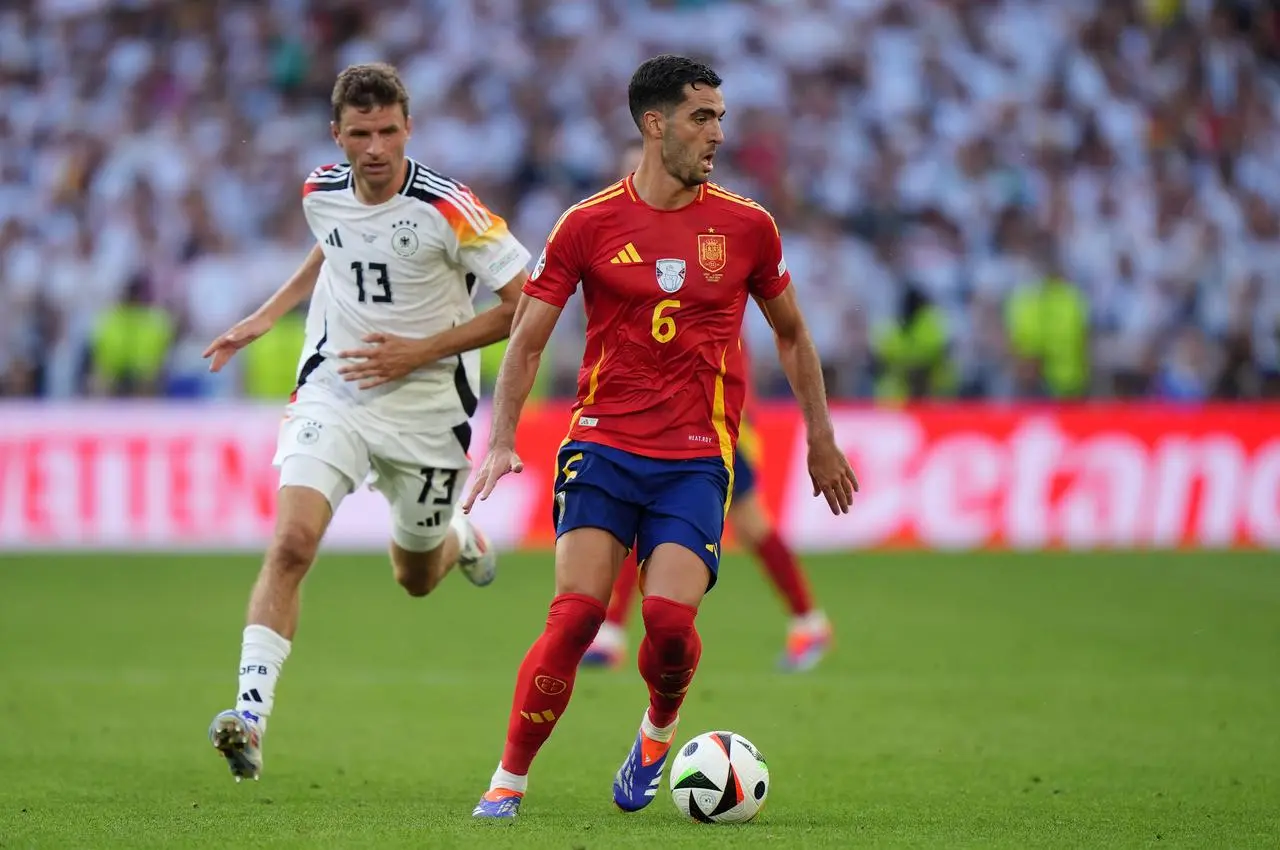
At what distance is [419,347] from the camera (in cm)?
764

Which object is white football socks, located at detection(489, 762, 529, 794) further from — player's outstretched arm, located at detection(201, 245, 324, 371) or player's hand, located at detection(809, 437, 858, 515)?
player's outstretched arm, located at detection(201, 245, 324, 371)

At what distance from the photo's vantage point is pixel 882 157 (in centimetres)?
2131

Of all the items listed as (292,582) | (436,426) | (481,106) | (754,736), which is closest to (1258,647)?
A: (754,736)

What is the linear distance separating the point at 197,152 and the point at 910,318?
26.4 feet

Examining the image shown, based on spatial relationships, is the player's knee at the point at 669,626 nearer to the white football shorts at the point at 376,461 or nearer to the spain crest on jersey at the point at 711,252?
the spain crest on jersey at the point at 711,252

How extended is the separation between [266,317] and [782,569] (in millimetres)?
4218

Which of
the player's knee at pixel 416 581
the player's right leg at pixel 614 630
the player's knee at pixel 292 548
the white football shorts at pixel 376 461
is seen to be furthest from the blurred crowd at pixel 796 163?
the player's knee at pixel 292 548

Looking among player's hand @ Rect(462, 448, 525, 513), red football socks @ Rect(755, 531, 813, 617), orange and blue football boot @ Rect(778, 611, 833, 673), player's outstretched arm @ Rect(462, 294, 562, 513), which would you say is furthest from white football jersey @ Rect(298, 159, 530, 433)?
orange and blue football boot @ Rect(778, 611, 833, 673)

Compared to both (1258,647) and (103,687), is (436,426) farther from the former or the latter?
(1258,647)

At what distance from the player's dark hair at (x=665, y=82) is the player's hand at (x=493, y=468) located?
4.05 ft

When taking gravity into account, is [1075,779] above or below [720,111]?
below

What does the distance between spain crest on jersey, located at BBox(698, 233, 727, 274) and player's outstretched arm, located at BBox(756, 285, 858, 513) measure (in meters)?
0.30

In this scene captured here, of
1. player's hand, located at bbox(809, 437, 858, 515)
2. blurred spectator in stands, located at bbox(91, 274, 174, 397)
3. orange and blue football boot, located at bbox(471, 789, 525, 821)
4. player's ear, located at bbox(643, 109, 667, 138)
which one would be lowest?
blurred spectator in stands, located at bbox(91, 274, 174, 397)

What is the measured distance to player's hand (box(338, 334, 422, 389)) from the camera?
25.0 feet
